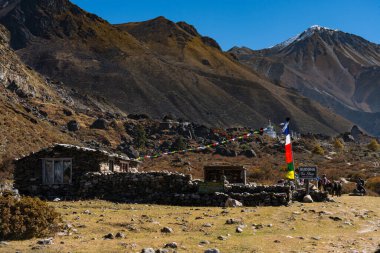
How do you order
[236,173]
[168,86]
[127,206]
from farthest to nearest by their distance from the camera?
[168,86] → [236,173] → [127,206]

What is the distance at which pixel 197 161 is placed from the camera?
61.3m

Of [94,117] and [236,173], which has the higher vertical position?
[94,117]

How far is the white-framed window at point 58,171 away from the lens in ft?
95.2

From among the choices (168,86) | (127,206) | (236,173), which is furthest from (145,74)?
(127,206)

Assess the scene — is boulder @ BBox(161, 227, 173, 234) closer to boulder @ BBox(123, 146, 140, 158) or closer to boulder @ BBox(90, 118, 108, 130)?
boulder @ BBox(123, 146, 140, 158)

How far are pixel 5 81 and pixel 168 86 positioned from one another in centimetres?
6299

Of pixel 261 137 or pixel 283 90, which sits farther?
pixel 283 90

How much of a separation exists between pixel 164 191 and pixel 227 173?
289 inches

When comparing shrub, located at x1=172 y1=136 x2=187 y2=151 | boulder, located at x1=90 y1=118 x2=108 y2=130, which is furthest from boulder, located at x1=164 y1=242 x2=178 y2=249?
boulder, located at x1=90 y1=118 x2=108 y2=130

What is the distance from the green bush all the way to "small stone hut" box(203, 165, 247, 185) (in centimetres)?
1771

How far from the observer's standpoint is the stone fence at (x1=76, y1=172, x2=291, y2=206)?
2436cm

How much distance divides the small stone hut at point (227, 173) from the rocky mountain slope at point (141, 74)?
8626 centimetres

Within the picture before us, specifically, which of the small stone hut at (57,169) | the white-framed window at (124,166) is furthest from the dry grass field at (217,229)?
the white-framed window at (124,166)

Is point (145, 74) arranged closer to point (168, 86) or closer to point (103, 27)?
point (168, 86)
